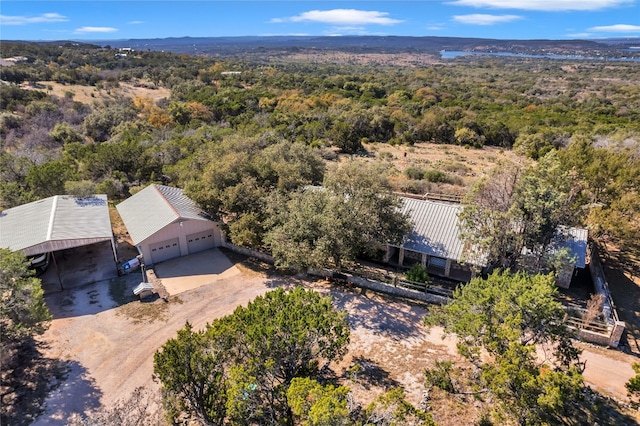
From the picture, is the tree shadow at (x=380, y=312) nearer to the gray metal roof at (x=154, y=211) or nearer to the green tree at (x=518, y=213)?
the green tree at (x=518, y=213)

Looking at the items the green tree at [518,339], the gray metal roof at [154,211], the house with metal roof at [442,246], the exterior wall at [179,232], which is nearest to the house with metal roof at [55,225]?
the gray metal roof at [154,211]

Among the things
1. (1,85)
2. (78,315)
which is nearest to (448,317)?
(78,315)

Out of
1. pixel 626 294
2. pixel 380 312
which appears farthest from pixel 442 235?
pixel 626 294

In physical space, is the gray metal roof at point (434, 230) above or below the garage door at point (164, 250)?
above

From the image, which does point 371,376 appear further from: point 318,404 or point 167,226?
point 167,226

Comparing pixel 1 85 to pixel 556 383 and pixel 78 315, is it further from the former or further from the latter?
pixel 556 383

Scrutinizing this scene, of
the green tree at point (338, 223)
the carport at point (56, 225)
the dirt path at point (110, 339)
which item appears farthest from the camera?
the carport at point (56, 225)
